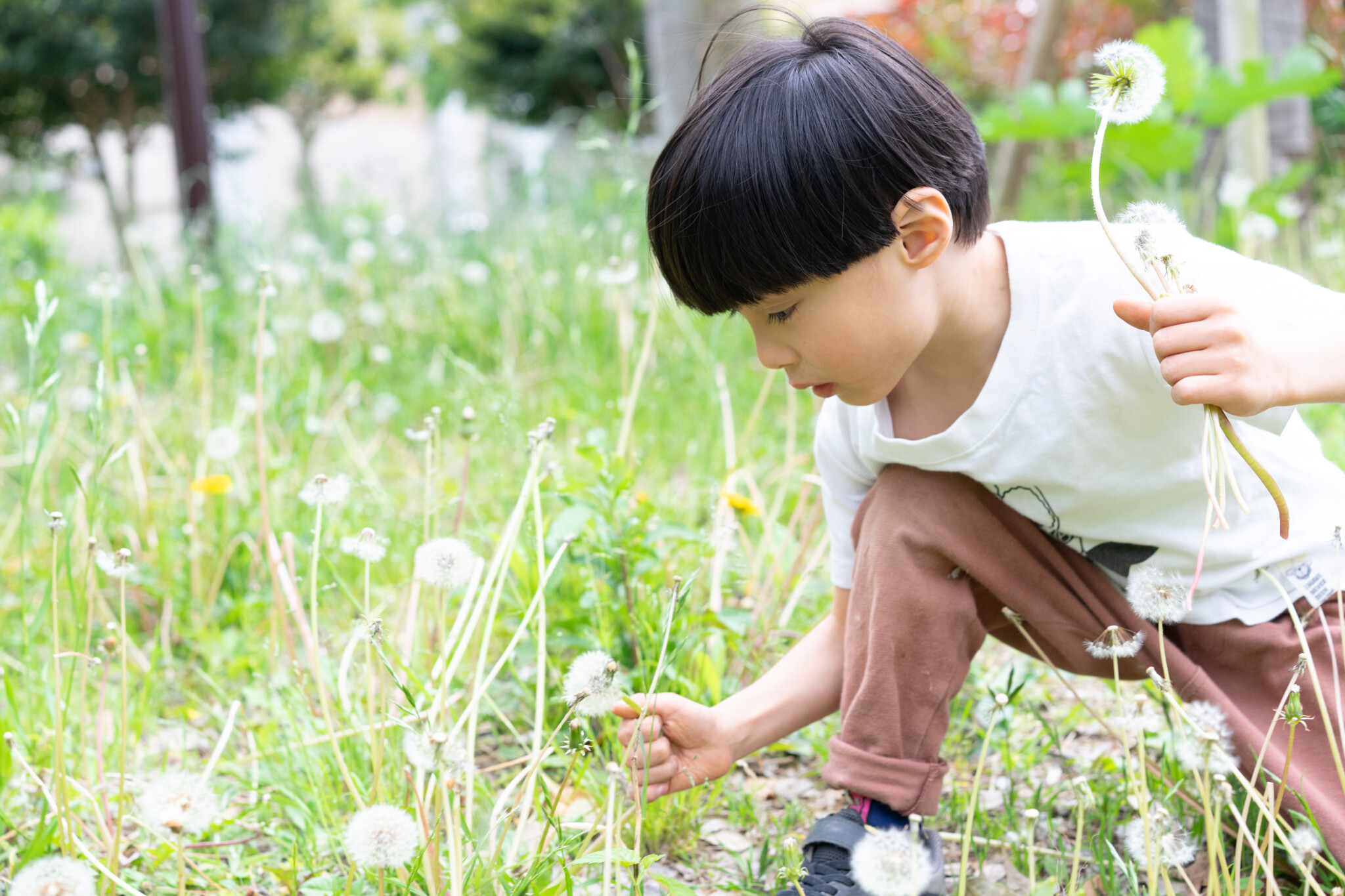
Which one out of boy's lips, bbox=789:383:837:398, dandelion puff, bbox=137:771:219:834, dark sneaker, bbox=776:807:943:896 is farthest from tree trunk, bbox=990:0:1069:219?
dandelion puff, bbox=137:771:219:834

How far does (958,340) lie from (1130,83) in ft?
1.19

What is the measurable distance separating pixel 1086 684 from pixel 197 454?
172cm

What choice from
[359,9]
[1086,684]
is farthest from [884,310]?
[359,9]

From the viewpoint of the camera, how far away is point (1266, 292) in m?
1.04

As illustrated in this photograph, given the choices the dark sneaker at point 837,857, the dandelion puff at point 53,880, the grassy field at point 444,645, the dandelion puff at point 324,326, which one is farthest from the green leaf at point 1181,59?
the dandelion puff at point 53,880

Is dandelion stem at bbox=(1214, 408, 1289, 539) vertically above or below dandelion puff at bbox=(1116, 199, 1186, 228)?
below

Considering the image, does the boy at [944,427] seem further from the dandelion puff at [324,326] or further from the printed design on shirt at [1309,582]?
the dandelion puff at [324,326]

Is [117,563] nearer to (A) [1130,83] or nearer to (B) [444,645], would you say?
(B) [444,645]

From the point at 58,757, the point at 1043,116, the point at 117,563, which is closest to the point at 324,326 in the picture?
the point at 117,563

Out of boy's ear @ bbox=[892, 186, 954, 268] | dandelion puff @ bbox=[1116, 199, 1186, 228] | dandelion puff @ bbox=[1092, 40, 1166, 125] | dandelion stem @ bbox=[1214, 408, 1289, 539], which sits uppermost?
dandelion puff @ bbox=[1092, 40, 1166, 125]

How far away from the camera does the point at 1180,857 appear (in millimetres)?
881

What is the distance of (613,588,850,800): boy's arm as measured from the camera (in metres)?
1.11

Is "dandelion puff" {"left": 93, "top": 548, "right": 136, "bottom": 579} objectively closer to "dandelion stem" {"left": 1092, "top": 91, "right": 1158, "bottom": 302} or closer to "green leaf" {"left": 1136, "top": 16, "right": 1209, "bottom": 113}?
"dandelion stem" {"left": 1092, "top": 91, "right": 1158, "bottom": 302}

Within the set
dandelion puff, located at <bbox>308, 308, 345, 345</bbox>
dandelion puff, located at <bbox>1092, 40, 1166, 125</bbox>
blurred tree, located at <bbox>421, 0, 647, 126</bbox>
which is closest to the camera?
dandelion puff, located at <bbox>1092, 40, 1166, 125</bbox>
